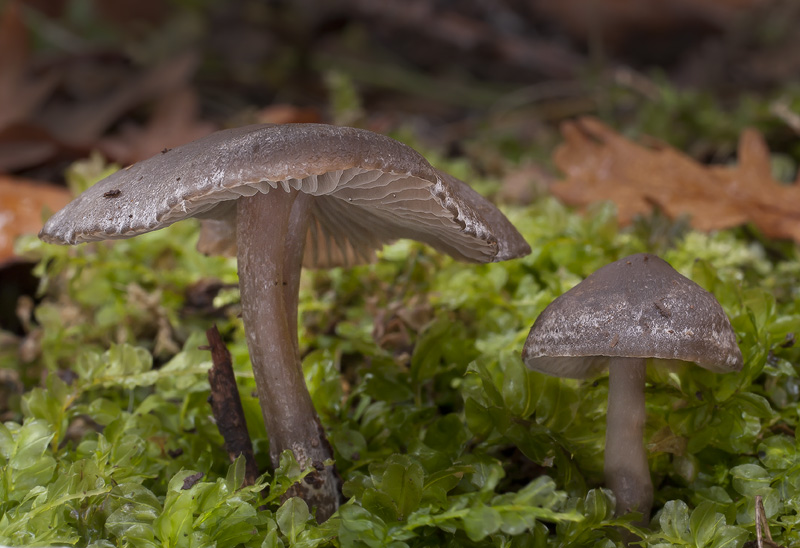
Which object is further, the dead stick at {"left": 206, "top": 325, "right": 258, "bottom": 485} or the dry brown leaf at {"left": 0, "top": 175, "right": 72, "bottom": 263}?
the dry brown leaf at {"left": 0, "top": 175, "right": 72, "bottom": 263}

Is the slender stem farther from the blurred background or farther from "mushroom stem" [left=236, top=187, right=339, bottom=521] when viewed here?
the blurred background

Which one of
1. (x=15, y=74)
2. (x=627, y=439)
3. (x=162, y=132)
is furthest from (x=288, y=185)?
(x=15, y=74)

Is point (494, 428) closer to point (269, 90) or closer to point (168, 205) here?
point (168, 205)

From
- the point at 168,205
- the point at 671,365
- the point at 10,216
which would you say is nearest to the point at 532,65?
the point at 10,216

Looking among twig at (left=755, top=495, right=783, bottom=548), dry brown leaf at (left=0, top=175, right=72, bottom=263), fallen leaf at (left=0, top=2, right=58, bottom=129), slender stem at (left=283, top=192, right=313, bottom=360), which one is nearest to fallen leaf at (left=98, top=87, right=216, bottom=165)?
fallen leaf at (left=0, top=2, right=58, bottom=129)

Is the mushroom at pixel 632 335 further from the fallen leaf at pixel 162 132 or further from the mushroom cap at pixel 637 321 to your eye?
the fallen leaf at pixel 162 132

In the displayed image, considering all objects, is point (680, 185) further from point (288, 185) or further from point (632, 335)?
point (288, 185)

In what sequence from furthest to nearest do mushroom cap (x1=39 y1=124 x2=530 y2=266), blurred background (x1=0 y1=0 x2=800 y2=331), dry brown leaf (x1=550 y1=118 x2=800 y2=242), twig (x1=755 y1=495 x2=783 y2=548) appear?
1. blurred background (x1=0 y1=0 x2=800 y2=331)
2. dry brown leaf (x1=550 y1=118 x2=800 y2=242)
3. twig (x1=755 y1=495 x2=783 y2=548)
4. mushroom cap (x1=39 y1=124 x2=530 y2=266)
